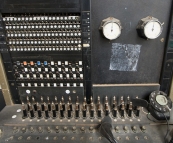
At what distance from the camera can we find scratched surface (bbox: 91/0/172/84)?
1.07 m

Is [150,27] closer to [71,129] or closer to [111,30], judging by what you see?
[111,30]

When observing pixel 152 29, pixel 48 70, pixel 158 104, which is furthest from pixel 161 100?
pixel 48 70

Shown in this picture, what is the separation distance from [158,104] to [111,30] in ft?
2.03

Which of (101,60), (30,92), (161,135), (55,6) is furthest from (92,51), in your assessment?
(161,135)

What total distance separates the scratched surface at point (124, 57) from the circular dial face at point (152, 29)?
0.13 metres

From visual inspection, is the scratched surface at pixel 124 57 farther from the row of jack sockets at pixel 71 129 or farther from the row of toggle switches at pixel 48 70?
the row of jack sockets at pixel 71 129

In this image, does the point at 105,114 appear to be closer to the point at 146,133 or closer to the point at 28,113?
the point at 146,133

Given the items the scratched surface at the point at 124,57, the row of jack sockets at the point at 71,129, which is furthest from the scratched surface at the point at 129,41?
the row of jack sockets at the point at 71,129

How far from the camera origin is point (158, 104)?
1146 mm

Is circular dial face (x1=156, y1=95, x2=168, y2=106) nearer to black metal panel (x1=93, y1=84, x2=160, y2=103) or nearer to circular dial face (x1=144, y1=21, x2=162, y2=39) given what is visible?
black metal panel (x1=93, y1=84, x2=160, y2=103)

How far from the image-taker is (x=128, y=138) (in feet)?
3.25

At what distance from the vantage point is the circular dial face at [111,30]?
1.04m

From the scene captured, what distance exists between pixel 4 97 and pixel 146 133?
3.56 ft

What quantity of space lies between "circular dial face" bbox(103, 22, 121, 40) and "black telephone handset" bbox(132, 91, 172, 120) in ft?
1.59
